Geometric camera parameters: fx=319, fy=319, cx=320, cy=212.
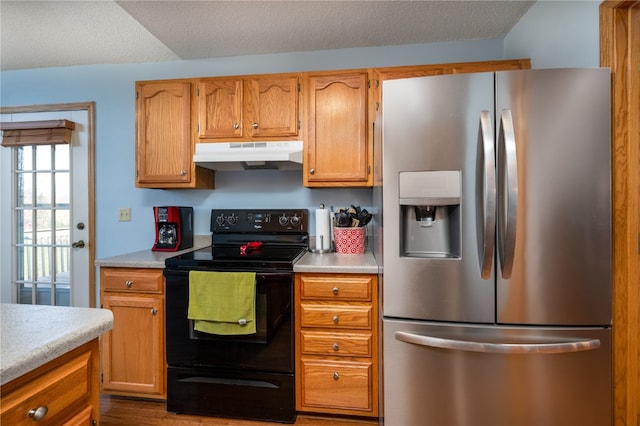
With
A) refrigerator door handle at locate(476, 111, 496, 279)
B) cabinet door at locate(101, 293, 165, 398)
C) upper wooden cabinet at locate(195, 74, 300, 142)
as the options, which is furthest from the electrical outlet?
refrigerator door handle at locate(476, 111, 496, 279)

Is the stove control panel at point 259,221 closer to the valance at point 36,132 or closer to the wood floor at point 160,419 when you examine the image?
the wood floor at point 160,419

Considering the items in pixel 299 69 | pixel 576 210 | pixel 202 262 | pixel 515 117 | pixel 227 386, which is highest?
pixel 299 69

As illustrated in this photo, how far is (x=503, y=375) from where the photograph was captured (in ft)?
4.33

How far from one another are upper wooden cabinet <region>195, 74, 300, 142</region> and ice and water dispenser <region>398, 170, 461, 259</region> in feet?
3.30

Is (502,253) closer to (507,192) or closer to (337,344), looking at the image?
(507,192)

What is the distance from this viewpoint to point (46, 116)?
2.69 meters

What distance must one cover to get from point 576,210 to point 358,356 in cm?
123

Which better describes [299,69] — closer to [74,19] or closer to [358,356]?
[74,19]

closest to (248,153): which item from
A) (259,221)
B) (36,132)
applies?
(259,221)

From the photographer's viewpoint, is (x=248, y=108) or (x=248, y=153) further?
(x=248, y=108)

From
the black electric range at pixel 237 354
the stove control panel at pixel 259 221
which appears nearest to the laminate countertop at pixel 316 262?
the black electric range at pixel 237 354

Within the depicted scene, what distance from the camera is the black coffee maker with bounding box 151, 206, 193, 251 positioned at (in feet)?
7.28

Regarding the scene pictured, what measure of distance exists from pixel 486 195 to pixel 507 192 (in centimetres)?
8

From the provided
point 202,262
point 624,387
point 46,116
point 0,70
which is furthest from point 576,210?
point 0,70
